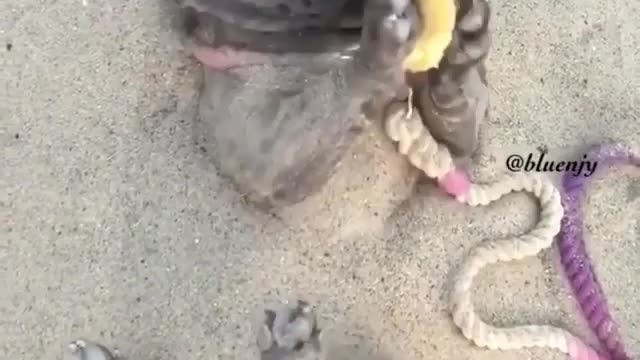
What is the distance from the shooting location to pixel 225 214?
1.07 m

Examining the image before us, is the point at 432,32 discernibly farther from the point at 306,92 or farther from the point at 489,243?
the point at 489,243

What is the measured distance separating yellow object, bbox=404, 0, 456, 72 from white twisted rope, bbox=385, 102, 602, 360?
0.16 metres

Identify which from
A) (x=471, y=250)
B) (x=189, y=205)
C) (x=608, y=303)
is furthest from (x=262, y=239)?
(x=608, y=303)

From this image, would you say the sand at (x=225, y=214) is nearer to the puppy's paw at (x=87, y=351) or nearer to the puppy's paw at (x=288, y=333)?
the puppy's paw at (x=87, y=351)

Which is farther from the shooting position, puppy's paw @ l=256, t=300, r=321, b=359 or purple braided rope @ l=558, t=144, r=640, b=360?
purple braided rope @ l=558, t=144, r=640, b=360

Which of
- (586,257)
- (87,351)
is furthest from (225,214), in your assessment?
(586,257)

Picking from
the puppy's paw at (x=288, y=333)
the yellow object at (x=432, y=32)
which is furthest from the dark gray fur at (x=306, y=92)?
the puppy's paw at (x=288, y=333)

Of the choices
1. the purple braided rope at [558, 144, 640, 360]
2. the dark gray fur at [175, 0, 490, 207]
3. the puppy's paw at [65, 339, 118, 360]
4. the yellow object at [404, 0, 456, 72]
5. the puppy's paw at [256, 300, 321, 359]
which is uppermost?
the yellow object at [404, 0, 456, 72]

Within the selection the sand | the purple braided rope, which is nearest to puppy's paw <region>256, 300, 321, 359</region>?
the sand

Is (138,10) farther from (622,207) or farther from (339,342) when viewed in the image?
(622,207)

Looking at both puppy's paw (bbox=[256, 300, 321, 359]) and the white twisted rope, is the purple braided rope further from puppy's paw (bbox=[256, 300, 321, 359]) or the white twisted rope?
puppy's paw (bbox=[256, 300, 321, 359])

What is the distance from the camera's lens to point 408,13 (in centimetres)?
78

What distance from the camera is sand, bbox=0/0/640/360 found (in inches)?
41.0

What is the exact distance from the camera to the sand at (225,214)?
1041mm
